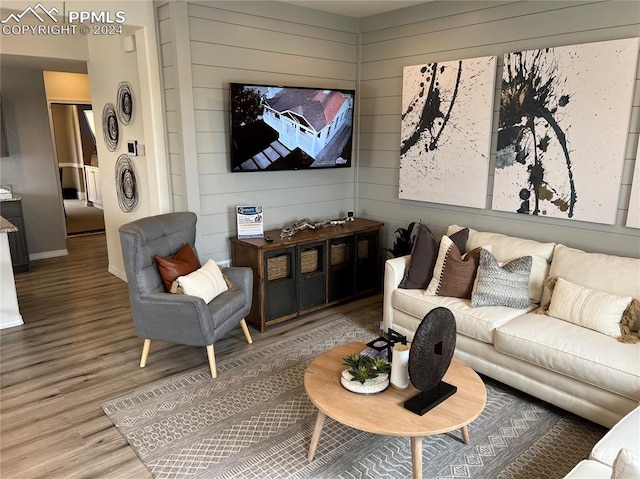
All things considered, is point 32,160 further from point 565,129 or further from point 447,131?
point 565,129

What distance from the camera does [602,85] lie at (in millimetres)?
2941

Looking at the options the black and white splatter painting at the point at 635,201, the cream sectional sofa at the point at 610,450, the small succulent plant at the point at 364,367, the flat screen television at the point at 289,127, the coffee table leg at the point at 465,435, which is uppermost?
the flat screen television at the point at 289,127

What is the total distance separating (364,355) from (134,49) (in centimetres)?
312

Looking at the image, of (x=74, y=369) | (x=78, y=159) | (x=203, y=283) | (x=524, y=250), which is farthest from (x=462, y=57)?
(x=78, y=159)

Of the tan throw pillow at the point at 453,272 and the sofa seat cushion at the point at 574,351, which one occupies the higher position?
the tan throw pillow at the point at 453,272

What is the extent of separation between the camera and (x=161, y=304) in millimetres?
2908

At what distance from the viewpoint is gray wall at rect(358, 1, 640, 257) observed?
2.97 meters

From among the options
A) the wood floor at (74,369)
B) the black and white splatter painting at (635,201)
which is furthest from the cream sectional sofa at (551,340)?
the wood floor at (74,369)

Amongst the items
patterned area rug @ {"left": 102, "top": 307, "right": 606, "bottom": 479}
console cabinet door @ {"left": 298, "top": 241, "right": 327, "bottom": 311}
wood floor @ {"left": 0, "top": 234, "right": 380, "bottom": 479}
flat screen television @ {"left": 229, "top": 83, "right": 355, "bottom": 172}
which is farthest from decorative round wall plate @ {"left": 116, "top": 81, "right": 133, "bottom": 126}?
patterned area rug @ {"left": 102, "top": 307, "right": 606, "bottom": 479}

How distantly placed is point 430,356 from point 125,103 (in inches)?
140

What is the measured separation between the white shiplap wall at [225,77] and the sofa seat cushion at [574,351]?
91.5 inches

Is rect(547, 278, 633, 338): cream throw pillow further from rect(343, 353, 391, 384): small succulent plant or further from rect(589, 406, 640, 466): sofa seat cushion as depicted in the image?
rect(343, 353, 391, 384): small succulent plant

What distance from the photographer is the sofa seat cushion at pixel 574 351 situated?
7.45 feet

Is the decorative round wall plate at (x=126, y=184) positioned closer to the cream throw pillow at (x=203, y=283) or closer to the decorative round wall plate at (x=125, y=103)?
the decorative round wall plate at (x=125, y=103)
